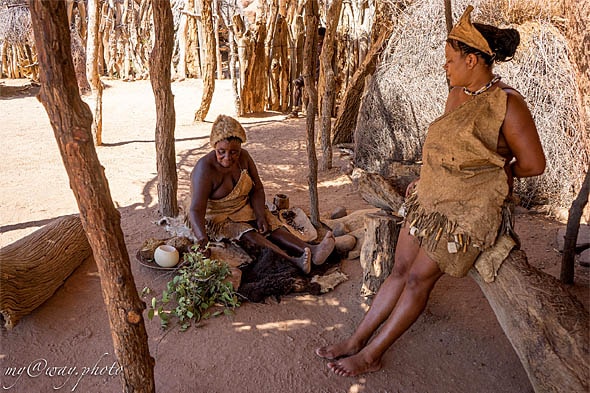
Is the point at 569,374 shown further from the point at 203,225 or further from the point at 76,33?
the point at 76,33

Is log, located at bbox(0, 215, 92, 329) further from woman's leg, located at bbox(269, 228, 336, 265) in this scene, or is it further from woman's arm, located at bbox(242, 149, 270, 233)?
woman's leg, located at bbox(269, 228, 336, 265)

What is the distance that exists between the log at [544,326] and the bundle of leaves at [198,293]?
163 centimetres

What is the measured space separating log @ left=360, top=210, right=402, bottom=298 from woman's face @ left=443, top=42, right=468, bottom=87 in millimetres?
1023

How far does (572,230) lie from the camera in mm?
2889

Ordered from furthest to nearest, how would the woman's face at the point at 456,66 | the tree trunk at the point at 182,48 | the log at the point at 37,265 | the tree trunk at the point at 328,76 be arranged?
the tree trunk at the point at 182,48 < the tree trunk at the point at 328,76 < the log at the point at 37,265 < the woman's face at the point at 456,66

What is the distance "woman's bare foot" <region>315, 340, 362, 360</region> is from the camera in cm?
241

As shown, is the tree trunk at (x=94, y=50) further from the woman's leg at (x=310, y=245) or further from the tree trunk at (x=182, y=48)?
the tree trunk at (x=182, y=48)

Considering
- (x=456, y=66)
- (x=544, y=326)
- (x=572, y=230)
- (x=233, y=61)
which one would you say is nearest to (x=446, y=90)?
(x=572, y=230)

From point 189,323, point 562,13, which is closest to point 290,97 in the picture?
point 562,13

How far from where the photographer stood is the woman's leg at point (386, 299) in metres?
2.27

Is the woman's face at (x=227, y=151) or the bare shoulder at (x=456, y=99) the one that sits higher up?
the bare shoulder at (x=456, y=99)

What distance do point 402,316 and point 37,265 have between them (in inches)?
89.3

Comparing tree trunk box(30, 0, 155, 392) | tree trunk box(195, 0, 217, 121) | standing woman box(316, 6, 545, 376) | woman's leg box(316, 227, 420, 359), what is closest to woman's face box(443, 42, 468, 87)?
standing woman box(316, 6, 545, 376)

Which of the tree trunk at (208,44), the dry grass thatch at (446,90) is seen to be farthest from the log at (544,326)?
the tree trunk at (208,44)
